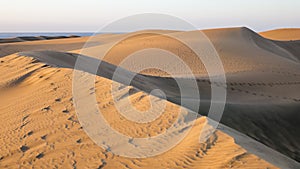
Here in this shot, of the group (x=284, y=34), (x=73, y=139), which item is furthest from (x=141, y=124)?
(x=284, y=34)

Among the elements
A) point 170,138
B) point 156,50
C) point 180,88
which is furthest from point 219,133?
point 156,50

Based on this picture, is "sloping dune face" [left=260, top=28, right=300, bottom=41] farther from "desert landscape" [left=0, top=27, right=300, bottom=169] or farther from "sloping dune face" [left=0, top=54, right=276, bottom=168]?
"sloping dune face" [left=0, top=54, right=276, bottom=168]

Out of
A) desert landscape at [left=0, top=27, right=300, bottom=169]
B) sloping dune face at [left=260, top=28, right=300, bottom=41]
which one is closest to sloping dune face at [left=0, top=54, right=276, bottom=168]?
desert landscape at [left=0, top=27, right=300, bottom=169]

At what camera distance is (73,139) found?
5.73 metres

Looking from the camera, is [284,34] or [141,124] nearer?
[141,124]

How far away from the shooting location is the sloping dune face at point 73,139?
480 cm

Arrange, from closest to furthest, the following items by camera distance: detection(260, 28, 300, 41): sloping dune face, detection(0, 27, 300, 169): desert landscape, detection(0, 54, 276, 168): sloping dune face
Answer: detection(0, 54, 276, 168): sloping dune face → detection(0, 27, 300, 169): desert landscape → detection(260, 28, 300, 41): sloping dune face

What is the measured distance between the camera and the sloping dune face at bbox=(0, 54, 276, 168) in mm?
4805

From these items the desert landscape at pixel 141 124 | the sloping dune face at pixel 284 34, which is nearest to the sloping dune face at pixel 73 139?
the desert landscape at pixel 141 124

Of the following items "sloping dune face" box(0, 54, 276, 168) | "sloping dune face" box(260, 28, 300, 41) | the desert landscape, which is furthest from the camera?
"sloping dune face" box(260, 28, 300, 41)

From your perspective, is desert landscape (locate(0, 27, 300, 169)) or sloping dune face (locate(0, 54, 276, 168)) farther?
desert landscape (locate(0, 27, 300, 169))

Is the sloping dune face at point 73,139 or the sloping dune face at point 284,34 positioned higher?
the sloping dune face at point 284,34

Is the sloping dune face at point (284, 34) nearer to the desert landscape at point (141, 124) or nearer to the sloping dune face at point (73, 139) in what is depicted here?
the desert landscape at point (141, 124)

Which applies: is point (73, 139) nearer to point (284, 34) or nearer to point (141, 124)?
point (141, 124)
